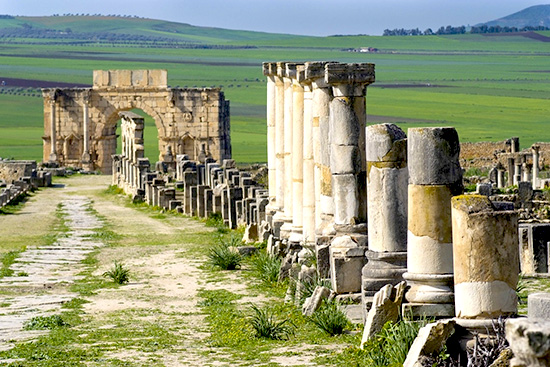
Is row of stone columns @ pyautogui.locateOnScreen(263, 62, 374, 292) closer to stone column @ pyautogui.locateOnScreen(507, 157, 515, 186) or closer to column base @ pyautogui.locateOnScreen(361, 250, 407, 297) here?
column base @ pyautogui.locateOnScreen(361, 250, 407, 297)

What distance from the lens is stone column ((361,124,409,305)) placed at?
15.7 m

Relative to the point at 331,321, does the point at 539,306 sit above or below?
above

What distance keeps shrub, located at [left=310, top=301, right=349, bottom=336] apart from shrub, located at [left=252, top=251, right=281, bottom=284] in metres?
4.72

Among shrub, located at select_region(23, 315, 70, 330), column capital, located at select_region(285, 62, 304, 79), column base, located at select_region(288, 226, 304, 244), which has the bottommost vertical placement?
shrub, located at select_region(23, 315, 70, 330)

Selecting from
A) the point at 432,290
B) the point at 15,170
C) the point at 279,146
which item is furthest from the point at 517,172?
the point at 432,290

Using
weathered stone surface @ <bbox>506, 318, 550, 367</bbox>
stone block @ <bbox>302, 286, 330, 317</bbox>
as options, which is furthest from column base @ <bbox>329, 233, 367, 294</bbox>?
weathered stone surface @ <bbox>506, 318, 550, 367</bbox>

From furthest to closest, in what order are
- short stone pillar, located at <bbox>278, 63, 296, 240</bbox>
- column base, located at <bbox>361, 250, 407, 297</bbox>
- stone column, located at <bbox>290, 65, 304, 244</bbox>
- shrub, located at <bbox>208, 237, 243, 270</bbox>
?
short stone pillar, located at <bbox>278, 63, 296, 240</bbox>, stone column, located at <bbox>290, 65, 304, 244</bbox>, shrub, located at <bbox>208, 237, 243, 270</bbox>, column base, located at <bbox>361, 250, 407, 297</bbox>

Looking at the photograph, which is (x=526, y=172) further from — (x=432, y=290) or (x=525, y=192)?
(x=432, y=290)

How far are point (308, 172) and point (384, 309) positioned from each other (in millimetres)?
7788

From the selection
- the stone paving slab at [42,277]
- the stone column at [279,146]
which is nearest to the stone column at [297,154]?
the stone column at [279,146]

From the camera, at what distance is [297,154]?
23.0 m

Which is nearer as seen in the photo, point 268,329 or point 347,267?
point 268,329

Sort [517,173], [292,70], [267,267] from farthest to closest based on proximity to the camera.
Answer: [517,173], [292,70], [267,267]

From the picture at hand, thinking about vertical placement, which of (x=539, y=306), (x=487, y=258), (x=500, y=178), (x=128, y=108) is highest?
(x=128, y=108)
